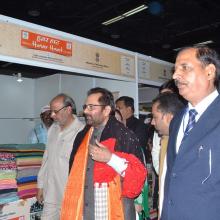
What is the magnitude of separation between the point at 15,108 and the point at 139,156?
2652 mm

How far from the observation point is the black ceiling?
6.75 m

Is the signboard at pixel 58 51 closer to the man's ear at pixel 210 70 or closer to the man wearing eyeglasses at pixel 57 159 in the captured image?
the man wearing eyeglasses at pixel 57 159

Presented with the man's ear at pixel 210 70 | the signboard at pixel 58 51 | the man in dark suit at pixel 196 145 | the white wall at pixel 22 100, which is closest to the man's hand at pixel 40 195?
the signboard at pixel 58 51

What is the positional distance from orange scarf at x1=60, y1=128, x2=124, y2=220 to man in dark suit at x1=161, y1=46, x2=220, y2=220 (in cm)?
48

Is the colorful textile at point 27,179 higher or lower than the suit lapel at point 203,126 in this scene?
lower

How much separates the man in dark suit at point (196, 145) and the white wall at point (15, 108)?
2967mm

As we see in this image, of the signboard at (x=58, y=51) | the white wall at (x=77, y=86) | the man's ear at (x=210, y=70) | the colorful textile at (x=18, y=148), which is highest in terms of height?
the signboard at (x=58, y=51)

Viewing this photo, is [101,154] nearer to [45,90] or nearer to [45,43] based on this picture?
[45,43]

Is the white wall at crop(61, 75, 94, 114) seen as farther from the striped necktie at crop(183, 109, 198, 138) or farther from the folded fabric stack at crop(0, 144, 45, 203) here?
the striped necktie at crop(183, 109, 198, 138)

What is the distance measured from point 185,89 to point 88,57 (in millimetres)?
1586

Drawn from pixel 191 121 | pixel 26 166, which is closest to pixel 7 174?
pixel 26 166

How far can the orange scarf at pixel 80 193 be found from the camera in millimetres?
1836

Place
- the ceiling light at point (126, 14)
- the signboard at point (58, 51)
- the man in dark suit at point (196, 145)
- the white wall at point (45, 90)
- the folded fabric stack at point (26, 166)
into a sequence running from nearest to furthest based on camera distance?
the man in dark suit at point (196, 145), the signboard at point (58, 51), the folded fabric stack at point (26, 166), the white wall at point (45, 90), the ceiling light at point (126, 14)

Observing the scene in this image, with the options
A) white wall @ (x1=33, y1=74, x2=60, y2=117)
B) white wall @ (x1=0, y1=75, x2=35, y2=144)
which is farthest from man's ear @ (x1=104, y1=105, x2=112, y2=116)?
white wall @ (x1=0, y1=75, x2=35, y2=144)
